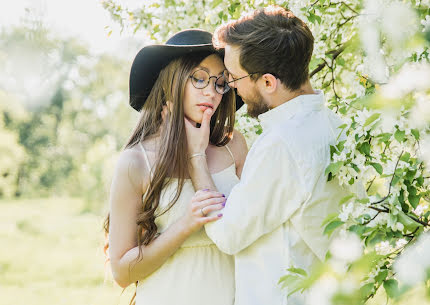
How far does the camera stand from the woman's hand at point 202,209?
2062mm

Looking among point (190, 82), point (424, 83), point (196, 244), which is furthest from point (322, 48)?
point (424, 83)

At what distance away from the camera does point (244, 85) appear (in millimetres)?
2217

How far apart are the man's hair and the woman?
0.31m

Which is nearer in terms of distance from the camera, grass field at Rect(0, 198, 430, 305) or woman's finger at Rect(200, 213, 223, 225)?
woman's finger at Rect(200, 213, 223, 225)

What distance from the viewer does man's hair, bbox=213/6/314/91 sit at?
2092 mm

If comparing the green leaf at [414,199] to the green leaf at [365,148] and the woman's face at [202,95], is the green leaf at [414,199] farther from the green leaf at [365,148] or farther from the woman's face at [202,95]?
the woman's face at [202,95]

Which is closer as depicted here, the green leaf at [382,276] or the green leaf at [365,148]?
the green leaf at [382,276]

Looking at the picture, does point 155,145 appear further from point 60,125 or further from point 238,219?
point 60,125

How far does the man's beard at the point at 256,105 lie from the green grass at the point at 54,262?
19.3ft

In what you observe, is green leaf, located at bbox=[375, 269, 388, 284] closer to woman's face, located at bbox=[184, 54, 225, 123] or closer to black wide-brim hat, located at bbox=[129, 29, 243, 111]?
woman's face, located at bbox=[184, 54, 225, 123]

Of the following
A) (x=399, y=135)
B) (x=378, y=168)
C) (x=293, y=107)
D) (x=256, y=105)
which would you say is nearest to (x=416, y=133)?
(x=399, y=135)

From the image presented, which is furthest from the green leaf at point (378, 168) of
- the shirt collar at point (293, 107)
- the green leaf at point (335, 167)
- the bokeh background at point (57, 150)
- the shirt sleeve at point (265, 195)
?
the bokeh background at point (57, 150)

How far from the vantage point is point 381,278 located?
4.94 ft

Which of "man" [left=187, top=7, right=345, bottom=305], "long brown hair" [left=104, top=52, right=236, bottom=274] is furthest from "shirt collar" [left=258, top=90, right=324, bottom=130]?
"long brown hair" [left=104, top=52, right=236, bottom=274]
